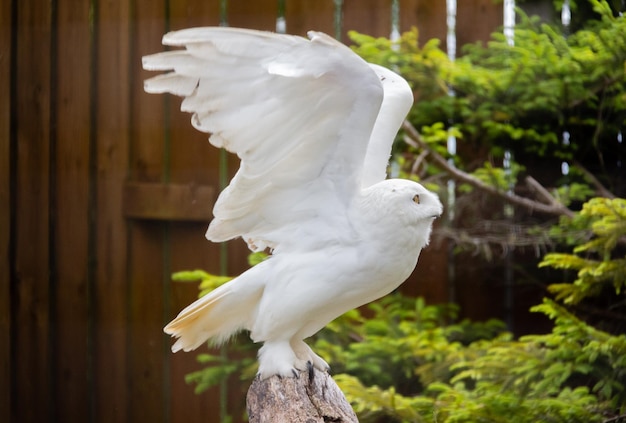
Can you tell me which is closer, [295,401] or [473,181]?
[295,401]

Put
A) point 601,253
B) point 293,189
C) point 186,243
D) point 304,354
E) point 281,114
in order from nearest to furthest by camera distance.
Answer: point 281,114 → point 293,189 → point 304,354 → point 601,253 → point 186,243

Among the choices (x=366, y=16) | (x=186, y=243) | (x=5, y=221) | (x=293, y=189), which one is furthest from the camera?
(x=366, y=16)

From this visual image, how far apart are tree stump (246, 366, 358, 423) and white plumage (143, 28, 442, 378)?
30 mm

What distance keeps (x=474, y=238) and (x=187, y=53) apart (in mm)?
1550

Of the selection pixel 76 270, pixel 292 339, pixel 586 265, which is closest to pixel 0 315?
pixel 76 270

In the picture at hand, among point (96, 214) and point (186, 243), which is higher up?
point (96, 214)

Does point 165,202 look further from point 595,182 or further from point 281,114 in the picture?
point 595,182

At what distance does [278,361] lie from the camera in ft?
7.24

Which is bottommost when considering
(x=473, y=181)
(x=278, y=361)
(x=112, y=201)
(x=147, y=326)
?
(x=147, y=326)

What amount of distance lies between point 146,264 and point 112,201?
0.81 feet

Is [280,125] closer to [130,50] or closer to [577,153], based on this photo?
[130,50]

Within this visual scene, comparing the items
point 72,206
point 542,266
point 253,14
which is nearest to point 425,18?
point 253,14

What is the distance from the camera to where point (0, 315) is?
3137mm

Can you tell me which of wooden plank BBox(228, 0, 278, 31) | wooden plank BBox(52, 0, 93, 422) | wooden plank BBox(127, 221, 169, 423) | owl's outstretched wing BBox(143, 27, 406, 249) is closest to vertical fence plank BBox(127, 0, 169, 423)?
wooden plank BBox(127, 221, 169, 423)
